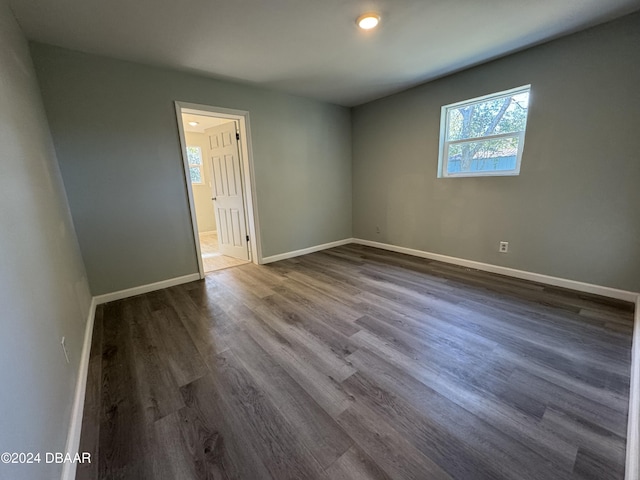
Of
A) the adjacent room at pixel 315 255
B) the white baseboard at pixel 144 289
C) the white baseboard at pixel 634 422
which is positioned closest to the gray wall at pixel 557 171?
the adjacent room at pixel 315 255

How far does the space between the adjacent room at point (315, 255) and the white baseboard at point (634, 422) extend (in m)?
0.02

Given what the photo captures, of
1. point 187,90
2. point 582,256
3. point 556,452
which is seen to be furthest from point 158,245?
point 582,256

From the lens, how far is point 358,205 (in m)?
4.96

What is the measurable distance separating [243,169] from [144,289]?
2009mm

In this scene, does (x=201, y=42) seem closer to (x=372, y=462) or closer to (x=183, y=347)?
(x=183, y=347)

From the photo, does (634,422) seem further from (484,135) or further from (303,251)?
(303,251)

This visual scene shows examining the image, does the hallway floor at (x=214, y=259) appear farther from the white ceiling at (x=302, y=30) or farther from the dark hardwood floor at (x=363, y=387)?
the white ceiling at (x=302, y=30)

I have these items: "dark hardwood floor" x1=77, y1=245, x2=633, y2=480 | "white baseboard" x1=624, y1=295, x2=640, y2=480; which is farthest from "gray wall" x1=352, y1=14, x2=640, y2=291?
"white baseboard" x1=624, y1=295, x2=640, y2=480

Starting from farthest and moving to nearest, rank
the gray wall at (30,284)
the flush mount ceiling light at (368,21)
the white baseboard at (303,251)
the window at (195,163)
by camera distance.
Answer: the window at (195,163)
the white baseboard at (303,251)
the flush mount ceiling light at (368,21)
the gray wall at (30,284)

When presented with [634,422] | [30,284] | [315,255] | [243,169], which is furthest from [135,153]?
[634,422]

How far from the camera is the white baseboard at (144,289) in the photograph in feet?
9.25

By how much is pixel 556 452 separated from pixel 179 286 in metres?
3.49

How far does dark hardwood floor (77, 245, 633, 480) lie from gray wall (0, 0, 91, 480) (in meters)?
0.33

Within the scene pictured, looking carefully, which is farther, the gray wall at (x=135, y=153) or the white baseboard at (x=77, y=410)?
the gray wall at (x=135, y=153)
